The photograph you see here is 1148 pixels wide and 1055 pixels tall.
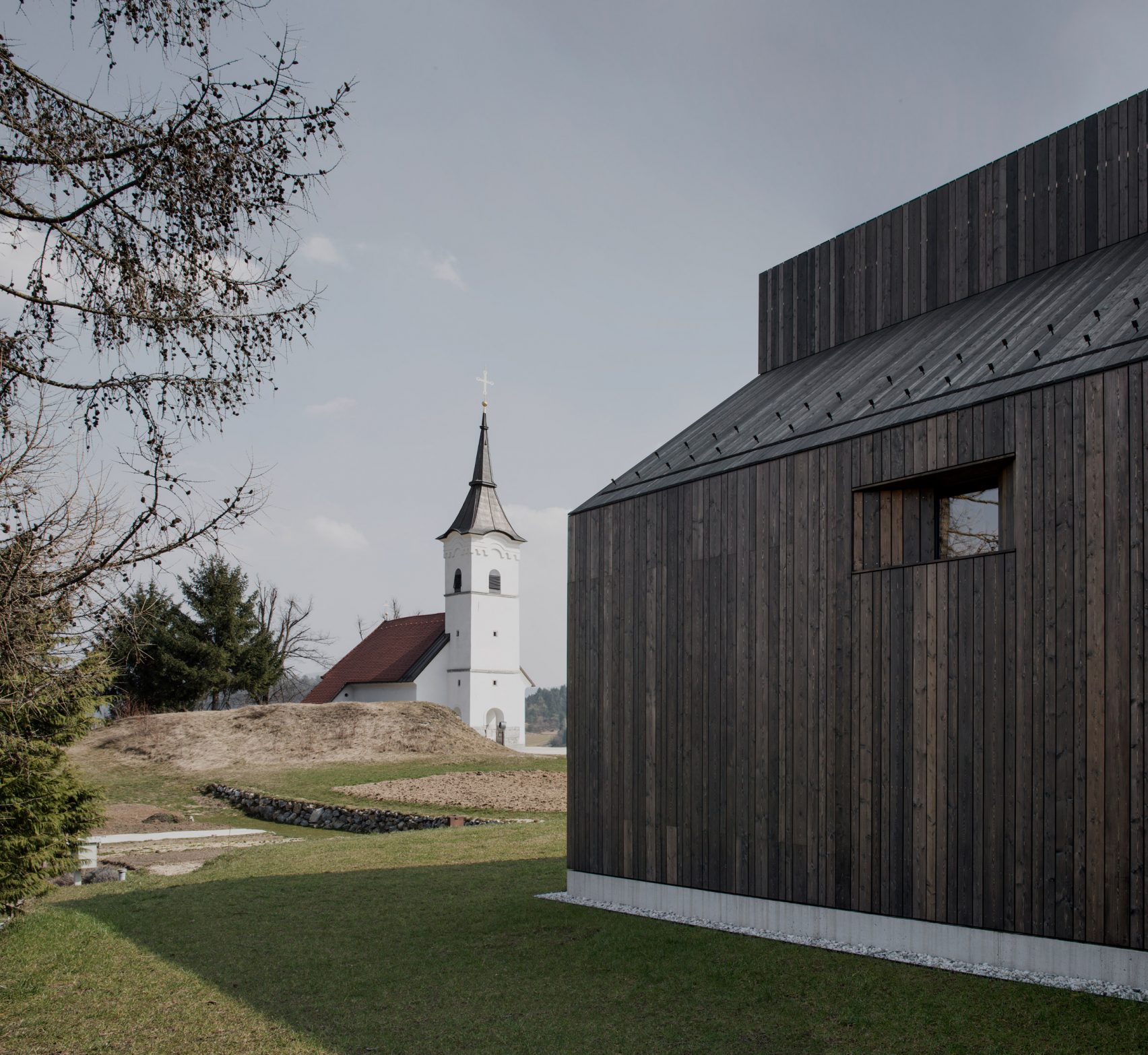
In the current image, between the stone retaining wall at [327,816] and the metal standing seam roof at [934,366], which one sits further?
the stone retaining wall at [327,816]

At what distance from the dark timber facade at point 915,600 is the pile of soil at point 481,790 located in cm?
865

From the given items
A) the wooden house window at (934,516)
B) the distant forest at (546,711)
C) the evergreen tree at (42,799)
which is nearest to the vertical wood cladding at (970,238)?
the wooden house window at (934,516)

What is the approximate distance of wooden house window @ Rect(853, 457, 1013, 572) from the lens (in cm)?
657

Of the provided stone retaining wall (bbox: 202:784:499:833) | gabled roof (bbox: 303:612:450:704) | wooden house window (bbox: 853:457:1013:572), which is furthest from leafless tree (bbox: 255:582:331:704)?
wooden house window (bbox: 853:457:1013:572)

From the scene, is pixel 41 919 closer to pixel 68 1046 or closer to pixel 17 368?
pixel 68 1046

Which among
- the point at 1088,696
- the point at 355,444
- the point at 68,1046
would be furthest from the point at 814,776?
the point at 355,444

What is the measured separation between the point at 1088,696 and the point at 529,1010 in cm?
365

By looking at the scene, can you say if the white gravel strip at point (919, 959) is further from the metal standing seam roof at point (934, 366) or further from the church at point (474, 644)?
the church at point (474, 644)

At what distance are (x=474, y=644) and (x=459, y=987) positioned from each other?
2874cm

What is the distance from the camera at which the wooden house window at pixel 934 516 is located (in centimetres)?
657

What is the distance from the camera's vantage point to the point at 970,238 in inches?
364

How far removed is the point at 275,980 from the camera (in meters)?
6.93

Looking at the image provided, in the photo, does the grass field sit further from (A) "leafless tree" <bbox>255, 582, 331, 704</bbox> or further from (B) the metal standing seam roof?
(A) "leafless tree" <bbox>255, 582, 331, 704</bbox>

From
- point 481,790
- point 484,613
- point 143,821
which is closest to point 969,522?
point 481,790
